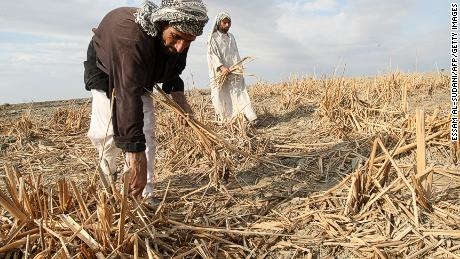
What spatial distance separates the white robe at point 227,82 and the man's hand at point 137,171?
3.38 m

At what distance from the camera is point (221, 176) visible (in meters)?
3.25

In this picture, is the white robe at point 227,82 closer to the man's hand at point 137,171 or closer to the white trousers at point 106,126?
the white trousers at point 106,126

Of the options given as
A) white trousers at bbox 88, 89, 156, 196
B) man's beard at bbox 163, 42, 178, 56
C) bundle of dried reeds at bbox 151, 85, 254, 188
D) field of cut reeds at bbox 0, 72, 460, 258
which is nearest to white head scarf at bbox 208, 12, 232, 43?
field of cut reeds at bbox 0, 72, 460, 258

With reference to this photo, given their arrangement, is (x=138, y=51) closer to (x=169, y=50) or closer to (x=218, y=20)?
(x=169, y=50)

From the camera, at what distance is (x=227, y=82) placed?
576cm

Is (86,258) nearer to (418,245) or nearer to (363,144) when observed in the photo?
(418,245)

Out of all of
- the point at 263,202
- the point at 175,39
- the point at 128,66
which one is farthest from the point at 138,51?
the point at 263,202

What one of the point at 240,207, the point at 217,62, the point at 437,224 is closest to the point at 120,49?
the point at 240,207

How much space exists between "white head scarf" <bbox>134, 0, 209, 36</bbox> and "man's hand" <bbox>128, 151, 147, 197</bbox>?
67 centimetres

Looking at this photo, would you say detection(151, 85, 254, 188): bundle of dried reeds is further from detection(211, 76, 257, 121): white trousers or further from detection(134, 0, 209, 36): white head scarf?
detection(211, 76, 257, 121): white trousers

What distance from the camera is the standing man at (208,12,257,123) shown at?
561 centimetres

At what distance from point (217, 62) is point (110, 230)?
414cm

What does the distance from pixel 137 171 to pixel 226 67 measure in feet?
11.9

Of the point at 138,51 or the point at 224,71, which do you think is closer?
the point at 138,51
